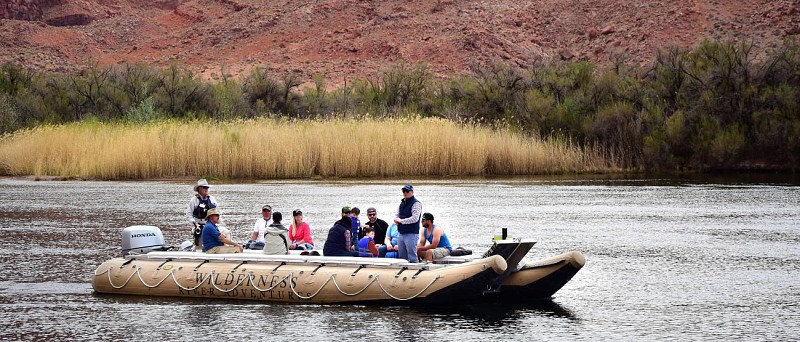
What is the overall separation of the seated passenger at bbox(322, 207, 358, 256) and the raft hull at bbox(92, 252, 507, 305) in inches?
18.9

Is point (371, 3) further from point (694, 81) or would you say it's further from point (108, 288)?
point (108, 288)

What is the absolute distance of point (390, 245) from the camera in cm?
1797

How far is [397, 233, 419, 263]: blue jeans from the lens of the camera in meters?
16.9

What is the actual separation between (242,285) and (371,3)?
269 ft

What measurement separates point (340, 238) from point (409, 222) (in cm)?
130

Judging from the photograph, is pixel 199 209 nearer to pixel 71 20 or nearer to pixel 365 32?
pixel 365 32

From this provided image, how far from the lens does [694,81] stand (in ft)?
157

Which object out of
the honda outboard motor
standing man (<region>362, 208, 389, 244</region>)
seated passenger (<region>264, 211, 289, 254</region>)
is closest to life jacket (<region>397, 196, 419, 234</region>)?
standing man (<region>362, 208, 389, 244</region>)

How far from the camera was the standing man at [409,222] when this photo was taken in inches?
662

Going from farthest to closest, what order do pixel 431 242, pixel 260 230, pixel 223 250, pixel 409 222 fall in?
pixel 260 230
pixel 223 250
pixel 431 242
pixel 409 222

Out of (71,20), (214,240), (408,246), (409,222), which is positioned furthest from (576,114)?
(71,20)

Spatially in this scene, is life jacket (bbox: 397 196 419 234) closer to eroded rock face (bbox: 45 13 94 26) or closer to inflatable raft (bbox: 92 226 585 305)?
inflatable raft (bbox: 92 226 585 305)

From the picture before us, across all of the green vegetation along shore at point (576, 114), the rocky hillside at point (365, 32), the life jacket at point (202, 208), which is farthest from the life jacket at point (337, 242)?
the rocky hillside at point (365, 32)

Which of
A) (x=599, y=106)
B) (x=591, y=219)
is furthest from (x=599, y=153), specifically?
(x=591, y=219)
